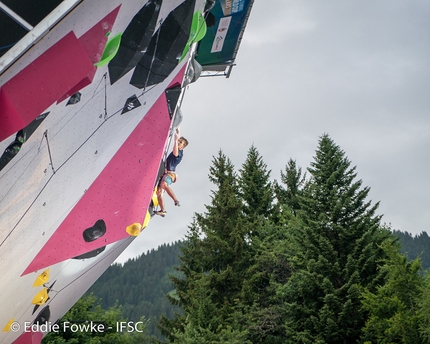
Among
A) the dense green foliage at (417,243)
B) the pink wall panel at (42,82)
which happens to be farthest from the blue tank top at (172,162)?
the dense green foliage at (417,243)

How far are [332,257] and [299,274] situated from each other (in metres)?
1.31

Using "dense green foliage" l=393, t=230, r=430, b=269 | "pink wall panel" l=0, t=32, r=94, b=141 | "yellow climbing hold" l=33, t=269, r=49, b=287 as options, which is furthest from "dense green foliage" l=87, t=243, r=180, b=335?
"pink wall panel" l=0, t=32, r=94, b=141

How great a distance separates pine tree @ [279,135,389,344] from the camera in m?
15.0

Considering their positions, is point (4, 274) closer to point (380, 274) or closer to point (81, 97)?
point (81, 97)

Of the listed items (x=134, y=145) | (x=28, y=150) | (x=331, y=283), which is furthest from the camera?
(x=331, y=283)

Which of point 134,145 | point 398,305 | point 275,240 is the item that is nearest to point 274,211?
point 275,240

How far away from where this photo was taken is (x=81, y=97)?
6.01 meters

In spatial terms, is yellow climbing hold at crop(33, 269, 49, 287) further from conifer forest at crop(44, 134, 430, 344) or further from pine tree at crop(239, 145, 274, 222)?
pine tree at crop(239, 145, 274, 222)

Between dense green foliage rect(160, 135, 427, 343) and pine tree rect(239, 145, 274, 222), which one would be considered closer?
dense green foliage rect(160, 135, 427, 343)

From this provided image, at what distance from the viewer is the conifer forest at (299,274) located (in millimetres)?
14281

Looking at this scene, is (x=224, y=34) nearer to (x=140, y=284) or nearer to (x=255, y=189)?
(x=255, y=189)

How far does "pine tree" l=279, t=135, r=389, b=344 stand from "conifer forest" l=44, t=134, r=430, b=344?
0.13 ft

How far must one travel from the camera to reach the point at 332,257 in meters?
16.4

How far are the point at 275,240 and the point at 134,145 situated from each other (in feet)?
46.4
